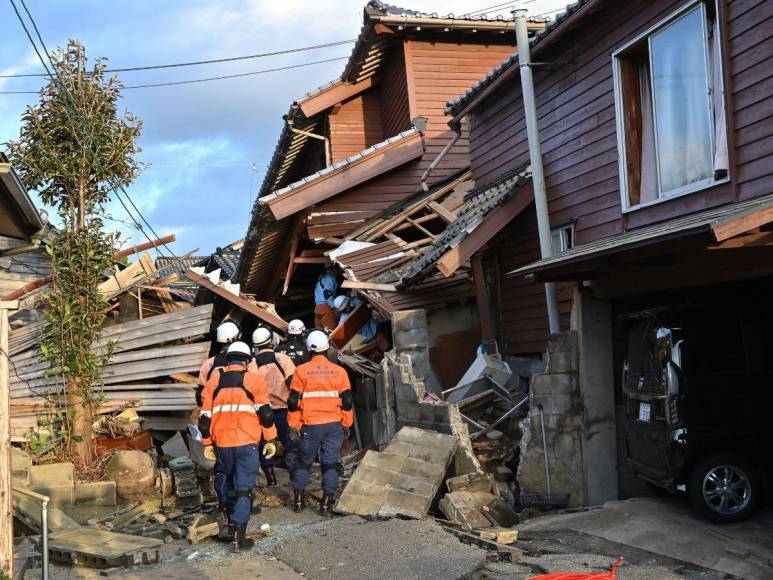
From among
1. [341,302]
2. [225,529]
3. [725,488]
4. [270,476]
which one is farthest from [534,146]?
[341,302]

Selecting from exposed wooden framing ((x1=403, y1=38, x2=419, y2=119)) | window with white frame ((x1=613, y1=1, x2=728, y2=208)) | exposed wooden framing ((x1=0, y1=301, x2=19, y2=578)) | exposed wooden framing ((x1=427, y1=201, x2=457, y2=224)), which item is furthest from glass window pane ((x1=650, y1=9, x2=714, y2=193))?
exposed wooden framing ((x1=403, y1=38, x2=419, y2=119))

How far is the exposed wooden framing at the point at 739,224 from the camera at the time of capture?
6.04 meters

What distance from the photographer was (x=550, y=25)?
1029 centimetres

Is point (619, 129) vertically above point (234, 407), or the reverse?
point (619, 129)

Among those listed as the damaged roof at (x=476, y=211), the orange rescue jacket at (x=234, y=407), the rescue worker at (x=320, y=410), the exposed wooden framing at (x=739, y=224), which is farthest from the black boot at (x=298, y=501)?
the exposed wooden framing at (x=739, y=224)

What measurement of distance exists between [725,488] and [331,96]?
44.3 ft

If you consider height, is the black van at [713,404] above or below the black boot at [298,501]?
above

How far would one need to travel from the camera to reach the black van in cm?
738

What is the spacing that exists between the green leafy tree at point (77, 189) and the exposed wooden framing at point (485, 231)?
4786 millimetres

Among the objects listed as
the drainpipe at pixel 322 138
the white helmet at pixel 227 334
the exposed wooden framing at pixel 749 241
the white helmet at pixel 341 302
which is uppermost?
the drainpipe at pixel 322 138

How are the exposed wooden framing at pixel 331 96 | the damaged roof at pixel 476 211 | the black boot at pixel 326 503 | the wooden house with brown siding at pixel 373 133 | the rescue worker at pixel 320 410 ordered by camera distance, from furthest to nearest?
the exposed wooden framing at pixel 331 96
the wooden house with brown siding at pixel 373 133
the damaged roof at pixel 476 211
the rescue worker at pixel 320 410
the black boot at pixel 326 503

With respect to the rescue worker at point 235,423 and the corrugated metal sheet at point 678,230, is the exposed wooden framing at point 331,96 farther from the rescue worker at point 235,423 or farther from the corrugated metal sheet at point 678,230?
Answer: the rescue worker at point 235,423

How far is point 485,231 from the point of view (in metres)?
11.4

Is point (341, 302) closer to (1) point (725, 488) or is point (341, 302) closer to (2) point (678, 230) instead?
(1) point (725, 488)
